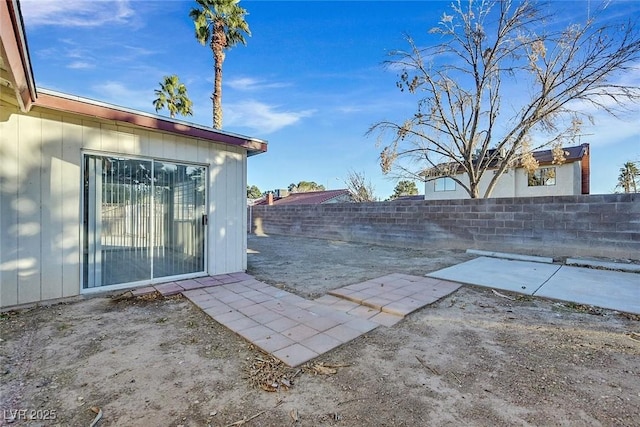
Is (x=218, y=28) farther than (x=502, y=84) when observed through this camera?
Yes

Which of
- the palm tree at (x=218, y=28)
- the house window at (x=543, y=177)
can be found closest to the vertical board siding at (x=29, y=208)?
the palm tree at (x=218, y=28)

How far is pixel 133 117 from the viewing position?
148 inches

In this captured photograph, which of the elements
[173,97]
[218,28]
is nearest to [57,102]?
[218,28]

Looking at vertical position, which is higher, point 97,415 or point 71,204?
point 71,204

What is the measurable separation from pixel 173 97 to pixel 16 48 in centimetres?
1604

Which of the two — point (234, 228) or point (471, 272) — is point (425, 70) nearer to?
point (471, 272)

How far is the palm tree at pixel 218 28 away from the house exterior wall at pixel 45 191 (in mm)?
9274

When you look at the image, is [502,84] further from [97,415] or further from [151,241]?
[97,415]

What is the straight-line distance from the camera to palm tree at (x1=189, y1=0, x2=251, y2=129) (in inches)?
459

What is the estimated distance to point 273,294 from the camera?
388 cm

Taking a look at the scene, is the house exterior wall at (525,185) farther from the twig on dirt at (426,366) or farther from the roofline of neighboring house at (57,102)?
the twig on dirt at (426,366)

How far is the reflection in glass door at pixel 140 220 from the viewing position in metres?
3.77

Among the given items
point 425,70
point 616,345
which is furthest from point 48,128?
point 425,70

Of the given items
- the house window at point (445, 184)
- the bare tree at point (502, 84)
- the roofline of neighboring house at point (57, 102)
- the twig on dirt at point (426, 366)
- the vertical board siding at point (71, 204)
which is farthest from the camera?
the house window at point (445, 184)
